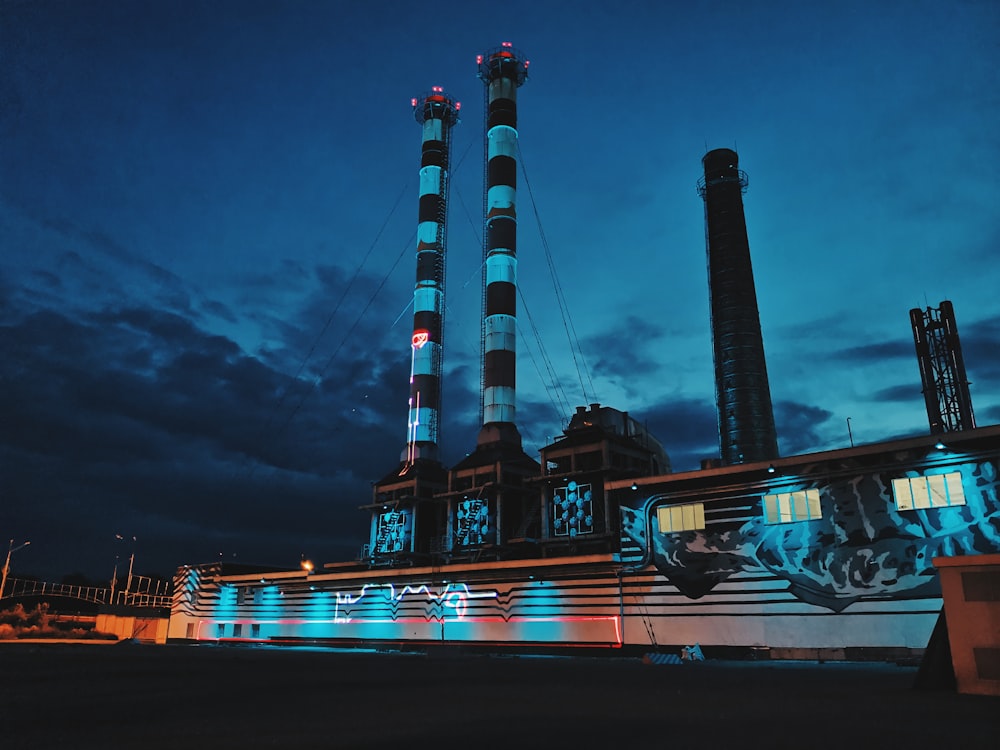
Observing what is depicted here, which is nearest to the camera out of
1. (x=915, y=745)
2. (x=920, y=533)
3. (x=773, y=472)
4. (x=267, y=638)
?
(x=915, y=745)

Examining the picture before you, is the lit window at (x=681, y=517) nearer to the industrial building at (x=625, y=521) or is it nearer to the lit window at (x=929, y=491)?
the industrial building at (x=625, y=521)

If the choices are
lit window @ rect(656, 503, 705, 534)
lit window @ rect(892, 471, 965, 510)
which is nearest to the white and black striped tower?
lit window @ rect(656, 503, 705, 534)

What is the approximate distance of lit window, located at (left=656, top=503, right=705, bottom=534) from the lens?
32.6m

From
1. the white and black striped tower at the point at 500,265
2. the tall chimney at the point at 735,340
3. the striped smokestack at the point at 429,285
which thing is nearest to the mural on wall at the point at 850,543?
the tall chimney at the point at 735,340

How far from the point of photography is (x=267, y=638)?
183 feet

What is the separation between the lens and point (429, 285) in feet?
233

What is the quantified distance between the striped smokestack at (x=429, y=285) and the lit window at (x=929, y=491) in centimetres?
4411

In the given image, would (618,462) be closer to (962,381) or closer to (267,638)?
(962,381)

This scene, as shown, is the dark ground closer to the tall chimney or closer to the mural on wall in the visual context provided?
the mural on wall

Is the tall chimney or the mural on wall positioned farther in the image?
the tall chimney

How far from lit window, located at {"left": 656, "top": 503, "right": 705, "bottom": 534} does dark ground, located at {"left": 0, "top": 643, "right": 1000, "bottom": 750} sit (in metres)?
16.2

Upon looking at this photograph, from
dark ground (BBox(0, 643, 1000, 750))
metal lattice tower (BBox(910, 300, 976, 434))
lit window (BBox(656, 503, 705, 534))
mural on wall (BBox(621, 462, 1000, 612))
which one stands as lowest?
dark ground (BBox(0, 643, 1000, 750))

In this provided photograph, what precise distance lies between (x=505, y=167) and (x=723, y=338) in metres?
26.6

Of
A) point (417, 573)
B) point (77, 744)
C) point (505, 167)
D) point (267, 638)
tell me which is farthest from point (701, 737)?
point (505, 167)
